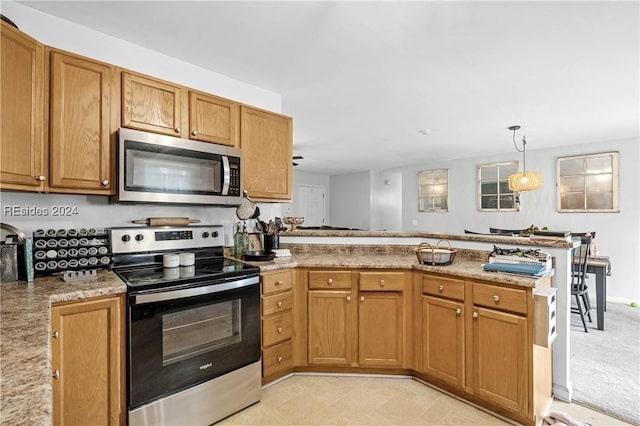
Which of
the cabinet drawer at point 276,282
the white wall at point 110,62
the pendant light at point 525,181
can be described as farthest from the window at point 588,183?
the white wall at point 110,62

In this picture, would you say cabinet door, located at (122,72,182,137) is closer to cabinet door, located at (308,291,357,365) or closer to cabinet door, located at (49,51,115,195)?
cabinet door, located at (49,51,115,195)

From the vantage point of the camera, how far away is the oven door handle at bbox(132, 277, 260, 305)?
1.68m

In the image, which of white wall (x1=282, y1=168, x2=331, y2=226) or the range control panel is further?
white wall (x1=282, y1=168, x2=331, y2=226)

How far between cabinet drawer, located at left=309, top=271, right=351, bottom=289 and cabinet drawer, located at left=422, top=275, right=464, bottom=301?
0.56 meters

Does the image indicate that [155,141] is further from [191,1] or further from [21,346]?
[21,346]

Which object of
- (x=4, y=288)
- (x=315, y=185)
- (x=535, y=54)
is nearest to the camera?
(x=4, y=288)

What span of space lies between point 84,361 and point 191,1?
197 centimetres

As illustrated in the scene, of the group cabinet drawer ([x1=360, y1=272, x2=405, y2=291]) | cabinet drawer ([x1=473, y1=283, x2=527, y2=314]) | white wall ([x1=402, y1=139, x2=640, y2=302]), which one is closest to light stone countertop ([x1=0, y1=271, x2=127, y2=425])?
cabinet drawer ([x1=360, y1=272, x2=405, y2=291])

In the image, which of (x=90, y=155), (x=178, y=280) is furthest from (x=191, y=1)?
(x=178, y=280)

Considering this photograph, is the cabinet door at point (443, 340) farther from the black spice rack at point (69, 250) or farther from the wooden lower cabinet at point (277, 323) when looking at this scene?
the black spice rack at point (69, 250)

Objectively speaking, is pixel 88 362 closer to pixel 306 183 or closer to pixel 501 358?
pixel 501 358

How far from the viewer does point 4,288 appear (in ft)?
5.14

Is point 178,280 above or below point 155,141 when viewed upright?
below

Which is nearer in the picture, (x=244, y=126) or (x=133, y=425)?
(x=133, y=425)
